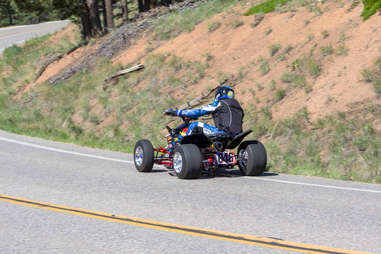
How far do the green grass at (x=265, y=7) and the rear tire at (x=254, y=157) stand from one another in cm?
1258

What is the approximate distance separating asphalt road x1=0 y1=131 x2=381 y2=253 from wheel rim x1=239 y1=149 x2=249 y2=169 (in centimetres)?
26

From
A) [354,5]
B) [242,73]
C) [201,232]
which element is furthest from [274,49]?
[201,232]

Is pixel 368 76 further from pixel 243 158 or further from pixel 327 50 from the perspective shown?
pixel 243 158

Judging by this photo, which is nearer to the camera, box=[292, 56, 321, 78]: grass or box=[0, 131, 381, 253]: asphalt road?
box=[0, 131, 381, 253]: asphalt road

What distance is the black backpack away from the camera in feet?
36.2

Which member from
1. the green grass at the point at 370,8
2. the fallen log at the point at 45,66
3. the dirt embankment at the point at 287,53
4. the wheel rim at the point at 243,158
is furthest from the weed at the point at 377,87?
the fallen log at the point at 45,66

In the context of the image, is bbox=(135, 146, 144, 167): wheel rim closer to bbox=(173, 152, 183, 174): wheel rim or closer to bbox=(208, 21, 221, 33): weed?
bbox=(173, 152, 183, 174): wheel rim

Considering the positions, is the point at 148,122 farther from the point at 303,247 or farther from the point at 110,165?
the point at 303,247

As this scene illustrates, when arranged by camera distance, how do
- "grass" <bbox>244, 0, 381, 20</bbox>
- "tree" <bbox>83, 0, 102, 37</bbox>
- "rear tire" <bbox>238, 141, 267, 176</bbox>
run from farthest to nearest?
"tree" <bbox>83, 0, 102, 37</bbox>, "grass" <bbox>244, 0, 381, 20</bbox>, "rear tire" <bbox>238, 141, 267, 176</bbox>

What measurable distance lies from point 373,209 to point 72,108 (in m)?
17.2

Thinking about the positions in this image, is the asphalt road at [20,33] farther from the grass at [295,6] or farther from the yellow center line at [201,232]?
the yellow center line at [201,232]

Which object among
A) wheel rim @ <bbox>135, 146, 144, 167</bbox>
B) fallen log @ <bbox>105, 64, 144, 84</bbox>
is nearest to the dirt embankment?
fallen log @ <bbox>105, 64, 144, 84</bbox>

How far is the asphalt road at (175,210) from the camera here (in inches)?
255

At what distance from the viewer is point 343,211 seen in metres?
8.02
